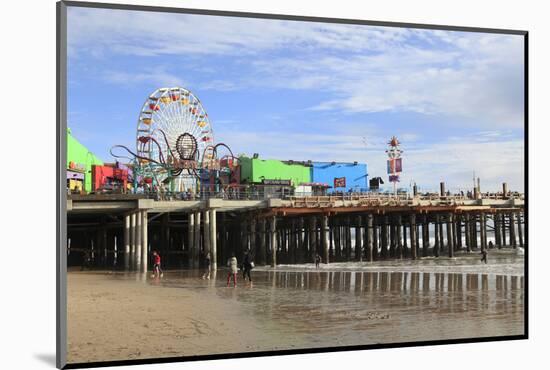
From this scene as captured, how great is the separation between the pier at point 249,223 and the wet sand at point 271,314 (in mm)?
2846

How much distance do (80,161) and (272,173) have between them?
9.46 meters

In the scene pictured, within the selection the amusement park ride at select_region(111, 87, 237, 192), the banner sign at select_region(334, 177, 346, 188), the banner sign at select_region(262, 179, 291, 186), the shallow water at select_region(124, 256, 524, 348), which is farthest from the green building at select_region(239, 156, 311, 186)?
the shallow water at select_region(124, 256, 524, 348)

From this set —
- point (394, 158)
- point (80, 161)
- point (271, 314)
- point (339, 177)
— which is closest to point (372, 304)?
point (271, 314)

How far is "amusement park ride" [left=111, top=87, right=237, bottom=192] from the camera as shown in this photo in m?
18.1

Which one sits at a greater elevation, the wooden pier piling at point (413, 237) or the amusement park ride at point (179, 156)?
the amusement park ride at point (179, 156)

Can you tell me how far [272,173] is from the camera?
72.6 feet

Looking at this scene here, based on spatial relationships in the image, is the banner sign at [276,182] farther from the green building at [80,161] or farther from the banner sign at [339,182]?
the green building at [80,161]

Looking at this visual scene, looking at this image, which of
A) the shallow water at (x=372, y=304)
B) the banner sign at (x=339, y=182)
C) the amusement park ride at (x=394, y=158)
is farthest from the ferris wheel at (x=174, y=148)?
the banner sign at (x=339, y=182)

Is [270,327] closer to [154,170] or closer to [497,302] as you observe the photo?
[497,302]

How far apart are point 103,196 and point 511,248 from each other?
17432 mm

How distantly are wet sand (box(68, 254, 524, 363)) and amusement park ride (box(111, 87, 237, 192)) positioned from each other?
11.1ft

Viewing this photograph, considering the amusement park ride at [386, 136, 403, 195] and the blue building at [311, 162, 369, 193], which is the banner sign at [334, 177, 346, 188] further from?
the amusement park ride at [386, 136, 403, 195]

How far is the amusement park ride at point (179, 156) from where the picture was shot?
1814cm

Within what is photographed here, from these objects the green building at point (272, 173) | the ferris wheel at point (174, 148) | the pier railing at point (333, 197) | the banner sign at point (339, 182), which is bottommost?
the pier railing at point (333, 197)
